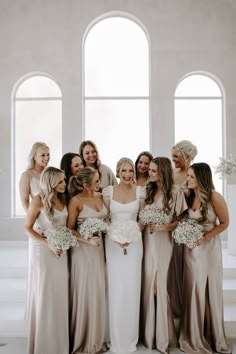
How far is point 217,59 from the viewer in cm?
920

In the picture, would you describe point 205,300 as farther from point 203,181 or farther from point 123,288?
point 203,181

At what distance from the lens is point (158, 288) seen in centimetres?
436

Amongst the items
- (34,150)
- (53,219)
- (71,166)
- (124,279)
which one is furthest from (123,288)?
(34,150)

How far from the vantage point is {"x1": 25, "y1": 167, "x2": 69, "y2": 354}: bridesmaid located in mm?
4082

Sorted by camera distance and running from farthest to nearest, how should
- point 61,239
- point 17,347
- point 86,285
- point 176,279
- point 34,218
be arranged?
point 176,279 < point 17,347 < point 86,285 < point 34,218 < point 61,239

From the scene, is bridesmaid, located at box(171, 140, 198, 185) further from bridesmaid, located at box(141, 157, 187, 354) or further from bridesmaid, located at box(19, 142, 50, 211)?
bridesmaid, located at box(19, 142, 50, 211)

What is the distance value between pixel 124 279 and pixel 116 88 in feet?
19.5

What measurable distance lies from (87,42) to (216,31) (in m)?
2.84

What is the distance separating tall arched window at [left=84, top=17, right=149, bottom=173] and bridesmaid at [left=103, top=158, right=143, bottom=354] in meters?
5.08

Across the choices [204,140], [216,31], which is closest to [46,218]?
[204,140]

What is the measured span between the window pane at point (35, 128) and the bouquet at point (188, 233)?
5.68 m

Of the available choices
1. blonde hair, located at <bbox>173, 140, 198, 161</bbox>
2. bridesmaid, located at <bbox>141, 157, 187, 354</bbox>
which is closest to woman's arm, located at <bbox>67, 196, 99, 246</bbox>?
bridesmaid, located at <bbox>141, 157, 187, 354</bbox>

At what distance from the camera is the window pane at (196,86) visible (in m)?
9.42

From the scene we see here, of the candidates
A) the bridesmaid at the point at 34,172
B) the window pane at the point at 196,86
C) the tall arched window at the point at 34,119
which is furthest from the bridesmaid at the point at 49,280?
the window pane at the point at 196,86
